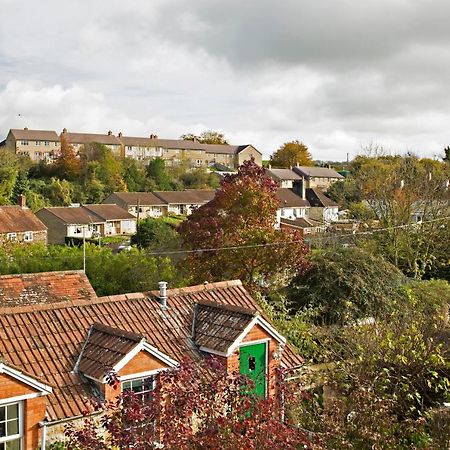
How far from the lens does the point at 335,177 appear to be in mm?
104438

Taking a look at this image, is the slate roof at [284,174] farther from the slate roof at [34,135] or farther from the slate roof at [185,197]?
the slate roof at [34,135]

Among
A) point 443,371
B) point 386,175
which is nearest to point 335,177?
point 386,175

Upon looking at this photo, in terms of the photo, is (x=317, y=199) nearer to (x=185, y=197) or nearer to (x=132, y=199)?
(x=185, y=197)

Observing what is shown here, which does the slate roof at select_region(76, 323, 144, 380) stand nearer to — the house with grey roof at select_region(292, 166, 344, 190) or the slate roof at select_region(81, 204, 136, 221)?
the slate roof at select_region(81, 204, 136, 221)

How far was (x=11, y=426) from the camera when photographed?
10.8 meters

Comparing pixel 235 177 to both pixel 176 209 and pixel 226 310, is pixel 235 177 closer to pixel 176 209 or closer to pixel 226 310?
pixel 226 310

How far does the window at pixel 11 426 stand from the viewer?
1063cm

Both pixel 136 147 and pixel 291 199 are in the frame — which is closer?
pixel 291 199

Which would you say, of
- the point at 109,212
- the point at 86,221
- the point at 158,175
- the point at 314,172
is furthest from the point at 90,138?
the point at 86,221

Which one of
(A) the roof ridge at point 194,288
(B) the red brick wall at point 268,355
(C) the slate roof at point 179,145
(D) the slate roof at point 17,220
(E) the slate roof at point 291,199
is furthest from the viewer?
(C) the slate roof at point 179,145

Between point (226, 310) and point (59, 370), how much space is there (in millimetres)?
4408

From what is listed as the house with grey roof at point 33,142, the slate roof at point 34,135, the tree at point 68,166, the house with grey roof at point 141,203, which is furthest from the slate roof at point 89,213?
the slate roof at point 34,135

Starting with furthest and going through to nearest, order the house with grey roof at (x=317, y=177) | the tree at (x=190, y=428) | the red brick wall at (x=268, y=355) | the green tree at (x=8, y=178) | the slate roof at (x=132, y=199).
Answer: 1. the house with grey roof at (x=317, y=177)
2. the slate roof at (x=132, y=199)
3. the green tree at (x=8, y=178)
4. the red brick wall at (x=268, y=355)
5. the tree at (x=190, y=428)

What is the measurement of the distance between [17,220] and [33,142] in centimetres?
5200
